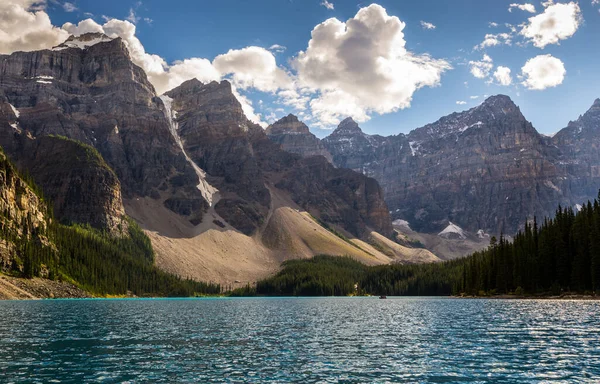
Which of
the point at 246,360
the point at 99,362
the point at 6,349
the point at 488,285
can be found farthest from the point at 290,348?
the point at 488,285

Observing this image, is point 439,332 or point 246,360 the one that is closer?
point 246,360

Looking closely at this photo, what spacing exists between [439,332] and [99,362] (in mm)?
39041

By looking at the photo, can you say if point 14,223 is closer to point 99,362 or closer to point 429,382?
point 99,362

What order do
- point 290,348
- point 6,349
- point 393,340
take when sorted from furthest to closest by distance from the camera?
point 393,340, point 290,348, point 6,349

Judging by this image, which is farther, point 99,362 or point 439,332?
point 439,332

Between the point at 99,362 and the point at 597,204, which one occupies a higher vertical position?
the point at 597,204

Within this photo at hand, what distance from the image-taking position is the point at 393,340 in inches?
2265

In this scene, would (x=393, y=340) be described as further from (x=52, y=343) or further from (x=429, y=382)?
(x=52, y=343)

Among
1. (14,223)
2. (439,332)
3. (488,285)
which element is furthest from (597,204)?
(14,223)

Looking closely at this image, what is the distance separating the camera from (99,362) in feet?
140

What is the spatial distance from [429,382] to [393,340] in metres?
23.0

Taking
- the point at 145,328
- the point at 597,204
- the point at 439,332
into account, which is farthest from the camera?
the point at 597,204

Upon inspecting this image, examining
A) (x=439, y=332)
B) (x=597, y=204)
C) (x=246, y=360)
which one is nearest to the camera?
(x=246, y=360)

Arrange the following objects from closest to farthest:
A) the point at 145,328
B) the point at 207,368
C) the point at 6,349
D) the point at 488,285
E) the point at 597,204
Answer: the point at 207,368, the point at 6,349, the point at 145,328, the point at 597,204, the point at 488,285
